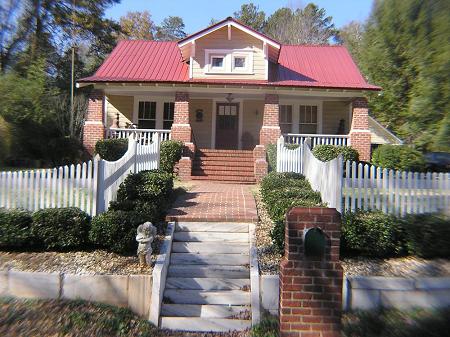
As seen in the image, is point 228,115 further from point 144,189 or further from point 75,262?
point 75,262

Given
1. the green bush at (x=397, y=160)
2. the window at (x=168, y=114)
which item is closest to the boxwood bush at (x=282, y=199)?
the green bush at (x=397, y=160)

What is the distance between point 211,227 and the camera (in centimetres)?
791

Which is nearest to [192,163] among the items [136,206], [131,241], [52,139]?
[52,139]

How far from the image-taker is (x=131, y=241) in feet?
21.7

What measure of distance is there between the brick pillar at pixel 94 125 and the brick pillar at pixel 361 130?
31.9ft

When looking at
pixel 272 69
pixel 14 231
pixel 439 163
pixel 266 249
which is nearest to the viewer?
pixel 14 231

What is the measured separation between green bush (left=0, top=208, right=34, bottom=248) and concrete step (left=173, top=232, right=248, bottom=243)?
2.32 m

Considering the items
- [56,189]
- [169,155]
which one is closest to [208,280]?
[56,189]

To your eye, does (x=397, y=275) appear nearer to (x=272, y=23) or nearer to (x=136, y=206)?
(x=136, y=206)

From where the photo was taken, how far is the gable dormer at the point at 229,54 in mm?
17219

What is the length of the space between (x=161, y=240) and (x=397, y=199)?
4.06 metres

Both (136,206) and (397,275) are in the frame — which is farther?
(136,206)

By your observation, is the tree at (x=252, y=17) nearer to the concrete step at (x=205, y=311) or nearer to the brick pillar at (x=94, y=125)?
the brick pillar at (x=94, y=125)

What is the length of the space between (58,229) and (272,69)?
1377 centimetres
